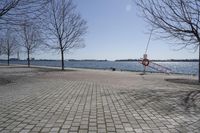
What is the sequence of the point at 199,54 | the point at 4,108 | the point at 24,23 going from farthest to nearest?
the point at 199,54, the point at 24,23, the point at 4,108

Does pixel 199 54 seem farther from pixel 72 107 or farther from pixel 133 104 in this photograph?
pixel 72 107

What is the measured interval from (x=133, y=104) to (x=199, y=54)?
1015 cm

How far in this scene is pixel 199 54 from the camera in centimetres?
1582

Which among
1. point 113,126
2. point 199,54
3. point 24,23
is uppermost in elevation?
point 24,23

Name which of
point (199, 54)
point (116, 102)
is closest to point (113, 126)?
point (116, 102)

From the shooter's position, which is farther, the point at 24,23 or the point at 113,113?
the point at 24,23

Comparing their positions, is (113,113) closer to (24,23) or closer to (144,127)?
(144,127)

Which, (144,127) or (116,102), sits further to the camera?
(116,102)

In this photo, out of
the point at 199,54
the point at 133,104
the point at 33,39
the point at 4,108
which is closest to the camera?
the point at 4,108

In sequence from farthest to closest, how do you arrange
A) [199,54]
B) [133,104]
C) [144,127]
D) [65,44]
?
[65,44] < [199,54] < [133,104] < [144,127]

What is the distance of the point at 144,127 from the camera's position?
5113mm

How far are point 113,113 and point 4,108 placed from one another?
10.1 feet

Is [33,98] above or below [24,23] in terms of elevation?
below

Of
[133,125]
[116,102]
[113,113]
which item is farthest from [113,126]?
[116,102]
